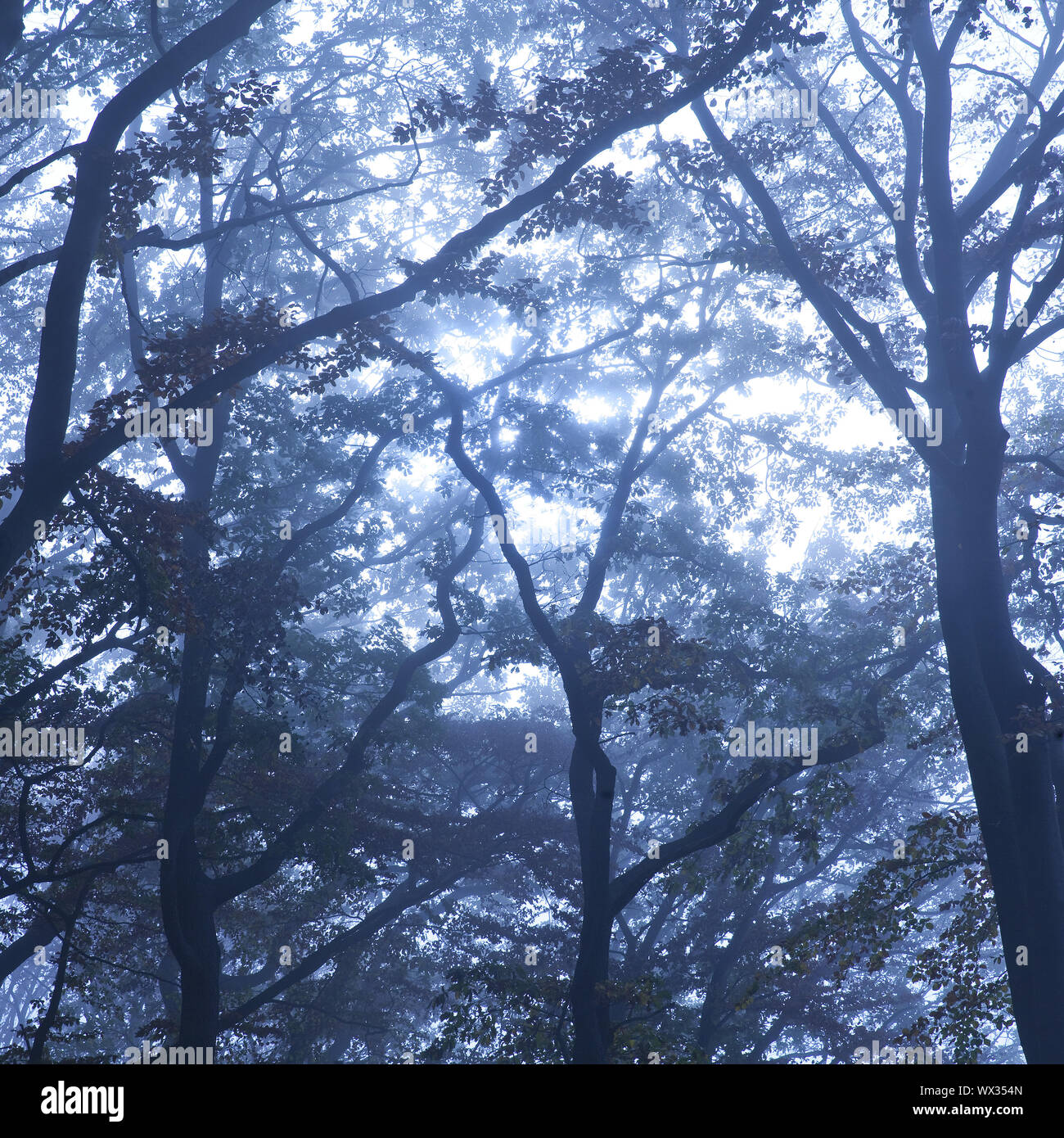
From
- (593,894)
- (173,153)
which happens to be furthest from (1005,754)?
(173,153)

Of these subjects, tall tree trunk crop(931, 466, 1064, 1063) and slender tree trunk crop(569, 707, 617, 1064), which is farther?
slender tree trunk crop(569, 707, 617, 1064)

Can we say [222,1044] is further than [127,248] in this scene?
Yes

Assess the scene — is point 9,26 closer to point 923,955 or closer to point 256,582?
point 256,582

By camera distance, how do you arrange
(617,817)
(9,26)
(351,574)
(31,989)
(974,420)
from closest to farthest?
(9,26)
(974,420)
(351,574)
(617,817)
(31,989)

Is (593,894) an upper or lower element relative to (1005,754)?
lower

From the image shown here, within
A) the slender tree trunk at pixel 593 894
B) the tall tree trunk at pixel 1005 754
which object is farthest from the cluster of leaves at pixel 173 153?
the tall tree trunk at pixel 1005 754

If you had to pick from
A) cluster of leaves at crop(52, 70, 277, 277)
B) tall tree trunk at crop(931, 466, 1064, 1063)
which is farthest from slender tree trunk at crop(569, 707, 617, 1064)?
cluster of leaves at crop(52, 70, 277, 277)

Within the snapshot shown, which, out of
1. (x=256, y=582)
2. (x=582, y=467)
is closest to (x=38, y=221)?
(x=582, y=467)

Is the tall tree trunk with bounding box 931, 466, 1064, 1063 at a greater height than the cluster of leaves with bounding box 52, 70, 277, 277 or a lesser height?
lesser

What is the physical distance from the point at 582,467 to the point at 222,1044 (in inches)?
431

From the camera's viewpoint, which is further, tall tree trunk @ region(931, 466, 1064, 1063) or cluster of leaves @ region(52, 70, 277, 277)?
cluster of leaves @ region(52, 70, 277, 277)

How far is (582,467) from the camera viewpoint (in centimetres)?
1680

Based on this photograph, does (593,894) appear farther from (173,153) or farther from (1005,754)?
(173,153)

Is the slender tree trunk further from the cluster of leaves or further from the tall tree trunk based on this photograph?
the cluster of leaves
